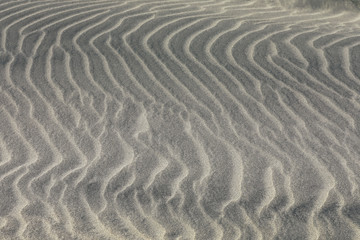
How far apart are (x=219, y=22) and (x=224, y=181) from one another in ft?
12.0

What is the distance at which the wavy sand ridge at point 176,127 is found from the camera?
396cm

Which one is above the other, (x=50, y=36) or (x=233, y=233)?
(x=50, y=36)

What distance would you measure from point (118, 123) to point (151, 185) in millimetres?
1004

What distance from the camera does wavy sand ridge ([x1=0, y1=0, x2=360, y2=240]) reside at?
3.96 meters

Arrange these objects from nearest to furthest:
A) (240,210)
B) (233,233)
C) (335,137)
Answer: (233,233)
(240,210)
(335,137)

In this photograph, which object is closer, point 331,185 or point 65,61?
point 331,185

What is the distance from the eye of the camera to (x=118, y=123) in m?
5.21

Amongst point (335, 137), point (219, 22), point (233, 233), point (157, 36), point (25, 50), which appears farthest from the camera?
point (219, 22)

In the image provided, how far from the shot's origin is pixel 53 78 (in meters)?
5.95

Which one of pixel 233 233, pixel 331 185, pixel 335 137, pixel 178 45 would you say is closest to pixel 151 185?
pixel 233 233

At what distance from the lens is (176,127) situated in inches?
203

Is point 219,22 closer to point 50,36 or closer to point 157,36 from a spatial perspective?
point 157,36

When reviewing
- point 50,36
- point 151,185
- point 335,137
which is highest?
point 50,36

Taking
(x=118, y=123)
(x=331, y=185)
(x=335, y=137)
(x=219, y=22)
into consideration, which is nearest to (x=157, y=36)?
(x=219, y=22)
